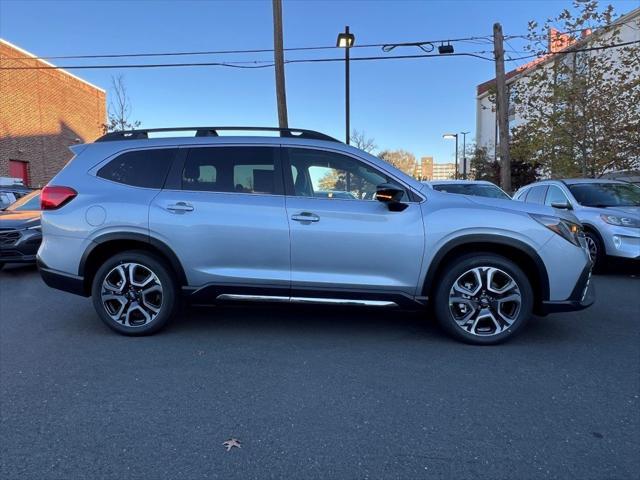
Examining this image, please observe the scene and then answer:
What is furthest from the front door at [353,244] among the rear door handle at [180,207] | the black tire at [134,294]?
the black tire at [134,294]

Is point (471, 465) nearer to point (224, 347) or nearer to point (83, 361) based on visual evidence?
point (224, 347)

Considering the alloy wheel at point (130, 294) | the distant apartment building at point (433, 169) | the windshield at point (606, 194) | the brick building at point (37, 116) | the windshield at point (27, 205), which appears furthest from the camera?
the distant apartment building at point (433, 169)

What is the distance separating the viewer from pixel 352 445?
8.87 feet

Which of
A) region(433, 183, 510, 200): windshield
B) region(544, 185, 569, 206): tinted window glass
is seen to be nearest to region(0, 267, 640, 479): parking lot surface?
region(544, 185, 569, 206): tinted window glass

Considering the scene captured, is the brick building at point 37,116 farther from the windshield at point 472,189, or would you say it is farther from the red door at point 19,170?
the windshield at point 472,189

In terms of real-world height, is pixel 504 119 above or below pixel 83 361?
above

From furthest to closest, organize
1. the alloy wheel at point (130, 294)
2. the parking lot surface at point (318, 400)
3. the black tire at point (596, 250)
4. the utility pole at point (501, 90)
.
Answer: the utility pole at point (501, 90) → the black tire at point (596, 250) → the alloy wheel at point (130, 294) → the parking lot surface at point (318, 400)

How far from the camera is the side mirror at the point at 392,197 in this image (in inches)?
166

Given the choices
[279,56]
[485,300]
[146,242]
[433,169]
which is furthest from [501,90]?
[433,169]

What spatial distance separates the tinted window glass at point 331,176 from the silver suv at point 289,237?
11 millimetres

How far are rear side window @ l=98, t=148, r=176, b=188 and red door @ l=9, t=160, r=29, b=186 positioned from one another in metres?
27.3

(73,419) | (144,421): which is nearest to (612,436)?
(144,421)

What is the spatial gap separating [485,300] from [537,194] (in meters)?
6.31

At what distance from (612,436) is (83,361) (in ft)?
12.6
